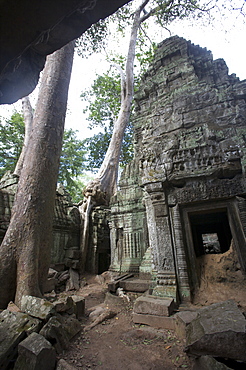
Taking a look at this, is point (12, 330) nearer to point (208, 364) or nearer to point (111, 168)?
point (208, 364)

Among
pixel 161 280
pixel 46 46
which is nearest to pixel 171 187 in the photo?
pixel 161 280

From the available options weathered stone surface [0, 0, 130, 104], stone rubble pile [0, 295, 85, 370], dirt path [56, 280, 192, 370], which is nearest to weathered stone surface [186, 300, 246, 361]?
dirt path [56, 280, 192, 370]

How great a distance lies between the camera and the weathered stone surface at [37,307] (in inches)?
104

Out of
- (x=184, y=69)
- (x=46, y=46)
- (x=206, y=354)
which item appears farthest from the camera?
(x=184, y=69)

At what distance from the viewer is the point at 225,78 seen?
16.2 ft

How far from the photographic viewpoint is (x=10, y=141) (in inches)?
515

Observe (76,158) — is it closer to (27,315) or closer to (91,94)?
(91,94)

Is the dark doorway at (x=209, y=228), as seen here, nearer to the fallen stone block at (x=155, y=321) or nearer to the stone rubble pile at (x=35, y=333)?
the fallen stone block at (x=155, y=321)

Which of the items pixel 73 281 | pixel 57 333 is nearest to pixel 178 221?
pixel 57 333

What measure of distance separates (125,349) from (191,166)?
3309 millimetres

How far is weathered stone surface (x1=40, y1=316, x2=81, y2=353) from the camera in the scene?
7.89 ft

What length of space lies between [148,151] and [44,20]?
12.4 ft

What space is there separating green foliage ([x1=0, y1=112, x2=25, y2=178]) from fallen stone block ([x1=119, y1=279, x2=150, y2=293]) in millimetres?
11825

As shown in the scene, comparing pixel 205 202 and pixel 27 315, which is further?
pixel 205 202
